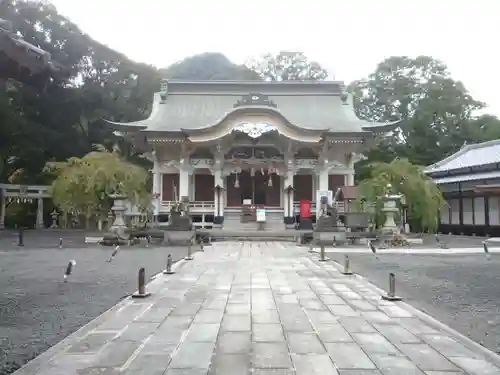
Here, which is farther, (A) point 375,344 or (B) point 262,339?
(B) point 262,339

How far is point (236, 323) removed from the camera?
6.33 m

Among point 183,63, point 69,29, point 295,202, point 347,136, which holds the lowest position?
point 295,202

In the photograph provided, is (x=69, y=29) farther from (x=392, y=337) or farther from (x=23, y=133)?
(x=392, y=337)

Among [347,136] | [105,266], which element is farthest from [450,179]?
[105,266]

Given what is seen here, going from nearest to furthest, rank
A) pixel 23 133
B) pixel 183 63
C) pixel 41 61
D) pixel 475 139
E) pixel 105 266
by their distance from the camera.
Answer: pixel 41 61 < pixel 105 266 < pixel 23 133 < pixel 475 139 < pixel 183 63

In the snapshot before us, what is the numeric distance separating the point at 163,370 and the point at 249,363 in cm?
83

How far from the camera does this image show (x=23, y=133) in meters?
36.4

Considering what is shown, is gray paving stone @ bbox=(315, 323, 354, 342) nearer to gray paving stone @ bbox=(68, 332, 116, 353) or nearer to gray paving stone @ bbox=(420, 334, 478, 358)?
gray paving stone @ bbox=(420, 334, 478, 358)

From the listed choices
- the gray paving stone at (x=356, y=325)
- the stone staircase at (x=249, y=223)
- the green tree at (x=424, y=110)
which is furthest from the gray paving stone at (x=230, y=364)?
the green tree at (x=424, y=110)

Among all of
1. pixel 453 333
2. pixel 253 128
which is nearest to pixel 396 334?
pixel 453 333

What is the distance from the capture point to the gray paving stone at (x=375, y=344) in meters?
5.04

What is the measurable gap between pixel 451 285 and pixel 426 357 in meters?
5.81

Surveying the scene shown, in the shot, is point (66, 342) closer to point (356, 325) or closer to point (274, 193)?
point (356, 325)

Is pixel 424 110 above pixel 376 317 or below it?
above
